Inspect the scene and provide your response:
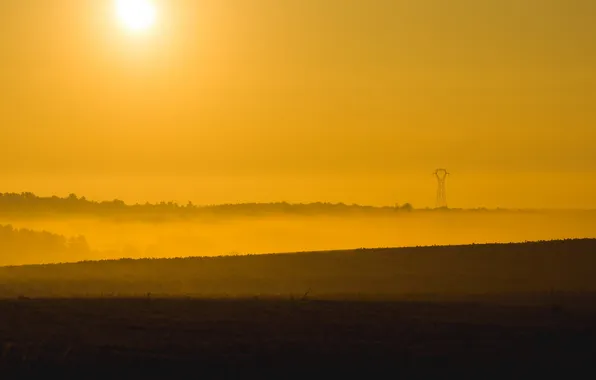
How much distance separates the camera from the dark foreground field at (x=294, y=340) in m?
21.7

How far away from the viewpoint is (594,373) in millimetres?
21375

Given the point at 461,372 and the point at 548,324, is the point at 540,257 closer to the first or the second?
the point at 548,324

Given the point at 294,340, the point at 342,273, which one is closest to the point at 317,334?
the point at 294,340

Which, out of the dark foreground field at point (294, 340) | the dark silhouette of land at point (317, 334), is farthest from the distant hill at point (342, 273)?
the dark foreground field at point (294, 340)

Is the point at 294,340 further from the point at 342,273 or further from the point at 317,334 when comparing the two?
the point at 342,273

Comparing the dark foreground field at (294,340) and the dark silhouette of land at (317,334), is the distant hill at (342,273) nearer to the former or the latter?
the dark silhouette of land at (317,334)

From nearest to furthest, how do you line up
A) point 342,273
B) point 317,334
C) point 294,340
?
point 294,340
point 317,334
point 342,273

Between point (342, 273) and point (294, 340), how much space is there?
30819 millimetres

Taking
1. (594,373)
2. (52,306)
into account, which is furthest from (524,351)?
(52,306)

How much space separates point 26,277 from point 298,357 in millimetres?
37639

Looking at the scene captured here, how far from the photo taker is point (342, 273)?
54750mm

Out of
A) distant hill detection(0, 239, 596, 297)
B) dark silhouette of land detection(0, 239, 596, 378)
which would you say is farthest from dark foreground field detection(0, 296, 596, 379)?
distant hill detection(0, 239, 596, 297)

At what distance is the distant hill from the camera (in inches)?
1711

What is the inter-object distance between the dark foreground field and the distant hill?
30.1 ft
